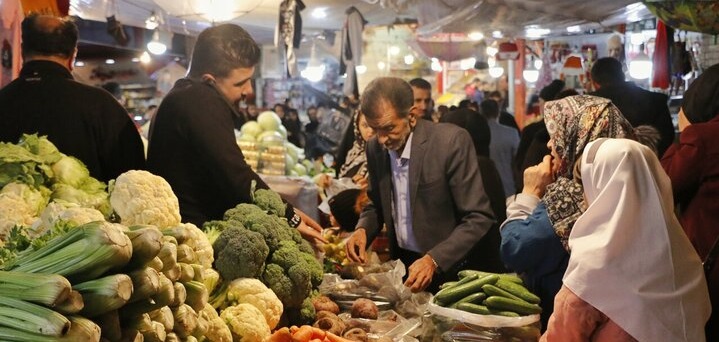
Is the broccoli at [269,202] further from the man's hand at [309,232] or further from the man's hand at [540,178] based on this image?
the man's hand at [540,178]

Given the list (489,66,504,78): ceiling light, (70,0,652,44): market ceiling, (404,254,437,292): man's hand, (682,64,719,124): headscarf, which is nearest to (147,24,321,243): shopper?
(404,254,437,292): man's hand

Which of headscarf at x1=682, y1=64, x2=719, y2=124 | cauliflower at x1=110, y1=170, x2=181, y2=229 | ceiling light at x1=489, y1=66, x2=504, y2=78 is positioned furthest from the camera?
ceiling light at x1=489, y1=66, x2=504, y2=78

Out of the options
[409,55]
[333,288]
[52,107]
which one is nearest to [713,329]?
[333,288]

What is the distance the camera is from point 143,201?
2.78 m

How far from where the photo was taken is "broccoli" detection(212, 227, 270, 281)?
3.00 metres

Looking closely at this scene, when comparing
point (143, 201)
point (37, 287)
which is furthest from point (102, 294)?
point (143, 201)

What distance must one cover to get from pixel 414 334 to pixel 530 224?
665 millimetres

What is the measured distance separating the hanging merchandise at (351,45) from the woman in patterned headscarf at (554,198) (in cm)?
782

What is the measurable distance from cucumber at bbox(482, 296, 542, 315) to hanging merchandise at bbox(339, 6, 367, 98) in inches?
319

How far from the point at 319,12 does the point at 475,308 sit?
29.6 feet

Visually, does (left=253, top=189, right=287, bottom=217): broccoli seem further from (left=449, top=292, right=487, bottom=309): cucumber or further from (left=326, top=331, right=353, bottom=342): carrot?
(left=449, top=292, right=487, bottom=309): cucumber

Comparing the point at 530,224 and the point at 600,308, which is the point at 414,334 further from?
A: the point at 600,308

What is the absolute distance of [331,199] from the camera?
5.76 metres

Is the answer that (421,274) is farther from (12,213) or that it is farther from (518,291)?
(12,213)
